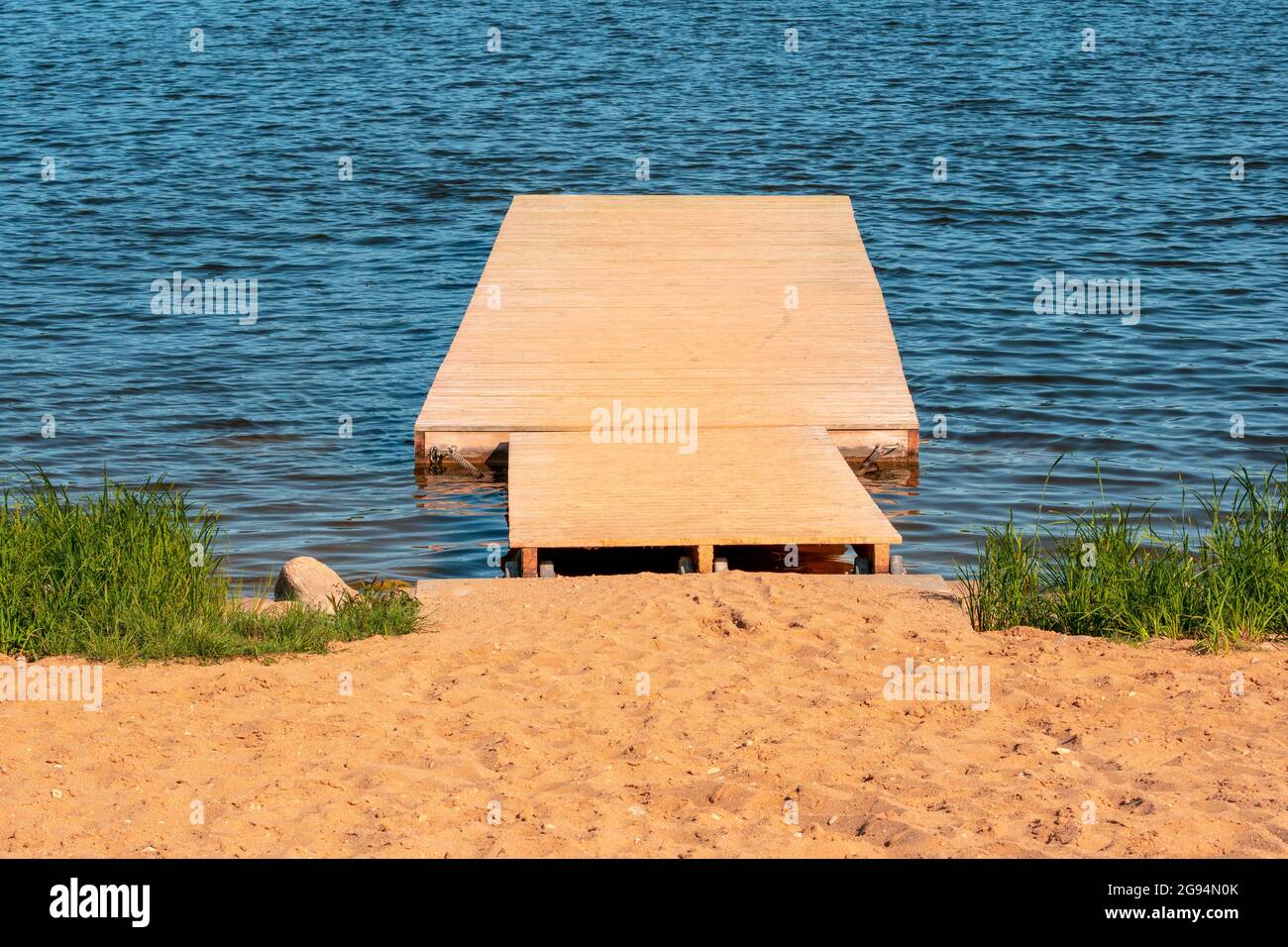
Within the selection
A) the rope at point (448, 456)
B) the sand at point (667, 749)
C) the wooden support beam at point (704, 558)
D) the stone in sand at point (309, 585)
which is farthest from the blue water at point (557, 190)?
the sand at point (667, 749)

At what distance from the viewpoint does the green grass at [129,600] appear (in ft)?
22.9

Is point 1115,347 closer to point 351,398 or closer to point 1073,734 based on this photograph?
point 351,398

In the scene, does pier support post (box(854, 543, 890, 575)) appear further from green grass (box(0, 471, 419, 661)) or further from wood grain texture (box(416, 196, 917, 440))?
green grass (box(0, 471, 419, 661))

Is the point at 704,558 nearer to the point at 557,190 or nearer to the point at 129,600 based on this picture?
the point at 129,600

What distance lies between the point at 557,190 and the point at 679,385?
11.2 meters

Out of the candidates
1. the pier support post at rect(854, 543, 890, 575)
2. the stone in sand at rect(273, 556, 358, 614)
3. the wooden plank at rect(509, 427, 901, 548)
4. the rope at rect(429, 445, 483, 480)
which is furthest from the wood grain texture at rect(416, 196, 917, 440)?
the stone in sand at rect(273, 556, 358, 614)

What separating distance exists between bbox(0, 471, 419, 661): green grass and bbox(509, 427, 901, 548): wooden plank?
1479 mm

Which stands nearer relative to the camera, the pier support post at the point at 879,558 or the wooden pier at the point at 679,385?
the pier support post at the point at 879,558

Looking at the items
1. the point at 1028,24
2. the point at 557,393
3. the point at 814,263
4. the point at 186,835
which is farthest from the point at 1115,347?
the point at 1028,24

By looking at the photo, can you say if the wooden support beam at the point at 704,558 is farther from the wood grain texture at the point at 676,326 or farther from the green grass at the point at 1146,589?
the wood grain texture at the point at 676,326

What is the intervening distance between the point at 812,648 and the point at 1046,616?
123 centimetres

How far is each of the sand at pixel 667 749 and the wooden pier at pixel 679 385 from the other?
1.32 meters

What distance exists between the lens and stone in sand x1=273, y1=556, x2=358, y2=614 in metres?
8.09

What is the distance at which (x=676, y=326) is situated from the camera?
503 inches
